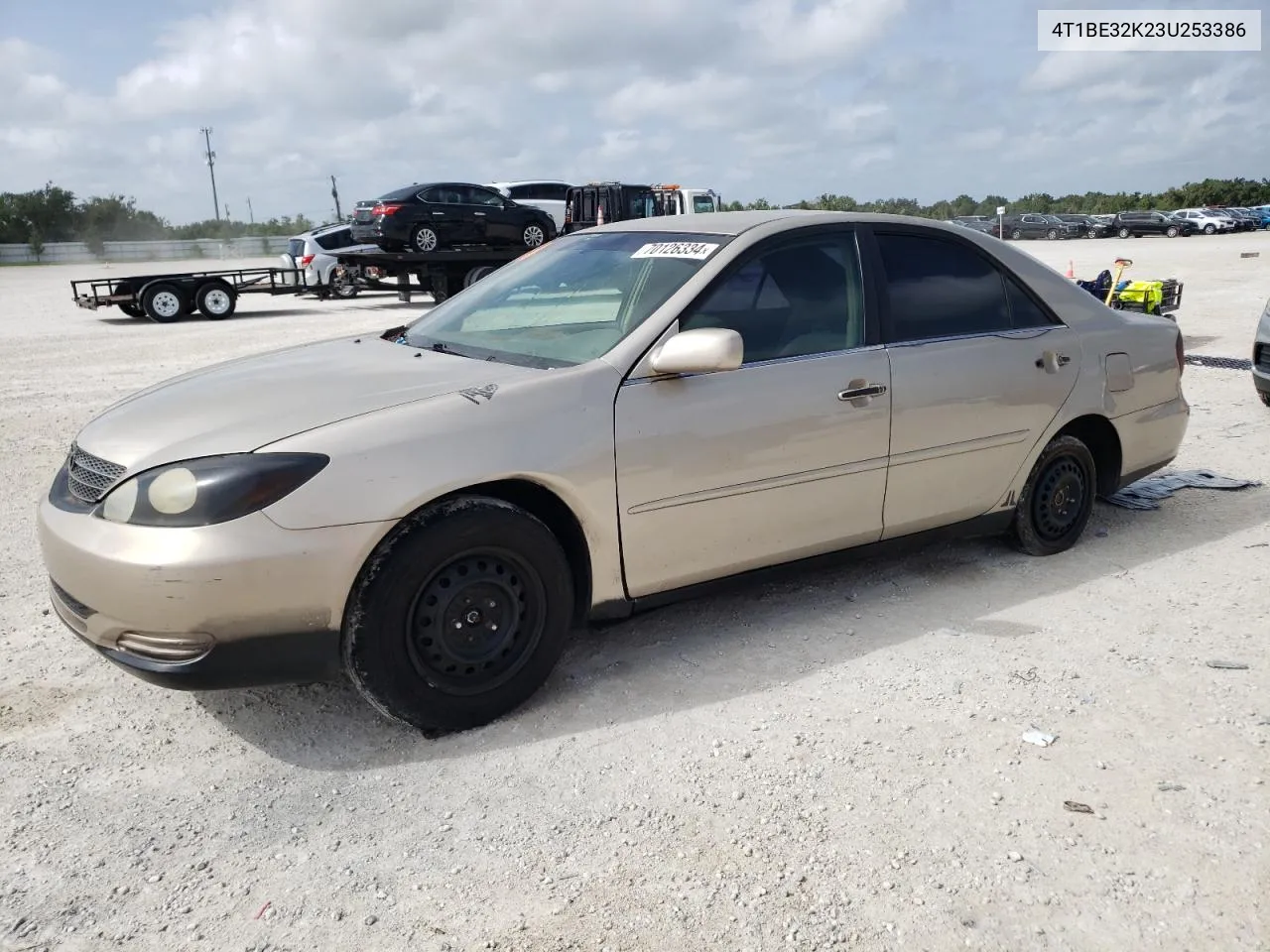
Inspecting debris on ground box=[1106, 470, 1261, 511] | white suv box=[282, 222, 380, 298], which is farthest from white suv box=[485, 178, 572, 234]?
debris on ground box=[1106, 470, 1261, 511]

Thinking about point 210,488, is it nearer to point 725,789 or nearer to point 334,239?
point 725,789

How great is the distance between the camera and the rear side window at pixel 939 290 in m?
4.20

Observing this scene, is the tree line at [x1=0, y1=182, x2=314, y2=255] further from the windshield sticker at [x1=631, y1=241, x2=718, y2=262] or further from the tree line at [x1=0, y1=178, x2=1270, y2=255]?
the windshield sticker at [x1=631, y1=241, x2=718, y2=262]

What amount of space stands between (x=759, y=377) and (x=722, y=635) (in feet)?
3.42

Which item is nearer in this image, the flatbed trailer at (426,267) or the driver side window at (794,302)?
the driver side window at (794,302)

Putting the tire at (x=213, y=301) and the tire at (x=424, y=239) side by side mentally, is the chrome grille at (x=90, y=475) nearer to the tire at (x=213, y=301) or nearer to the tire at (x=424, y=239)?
the tire at (x=213, y=301)

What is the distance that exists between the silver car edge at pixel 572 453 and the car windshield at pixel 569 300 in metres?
0.02

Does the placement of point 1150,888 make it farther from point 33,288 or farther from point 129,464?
point 33,288

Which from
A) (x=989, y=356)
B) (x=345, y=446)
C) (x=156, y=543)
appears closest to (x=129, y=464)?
(x=156, y=543)

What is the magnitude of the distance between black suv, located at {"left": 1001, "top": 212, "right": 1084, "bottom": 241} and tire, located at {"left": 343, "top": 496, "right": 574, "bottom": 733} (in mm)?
49258

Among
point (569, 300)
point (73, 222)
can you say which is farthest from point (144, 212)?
point (569, 300)

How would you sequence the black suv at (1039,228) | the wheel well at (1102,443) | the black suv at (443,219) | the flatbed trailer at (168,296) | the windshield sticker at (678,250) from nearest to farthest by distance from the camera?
the windshield sticker at (678,250), the wheel well at (1102,443), the flatbed trailer at (168,296), the black suv at (443,219), the black suv at (1039,228)

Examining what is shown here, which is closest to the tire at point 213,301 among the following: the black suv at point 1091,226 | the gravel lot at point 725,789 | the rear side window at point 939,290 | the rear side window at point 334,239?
the rear side window at point 334,239

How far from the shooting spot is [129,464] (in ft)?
9.89
